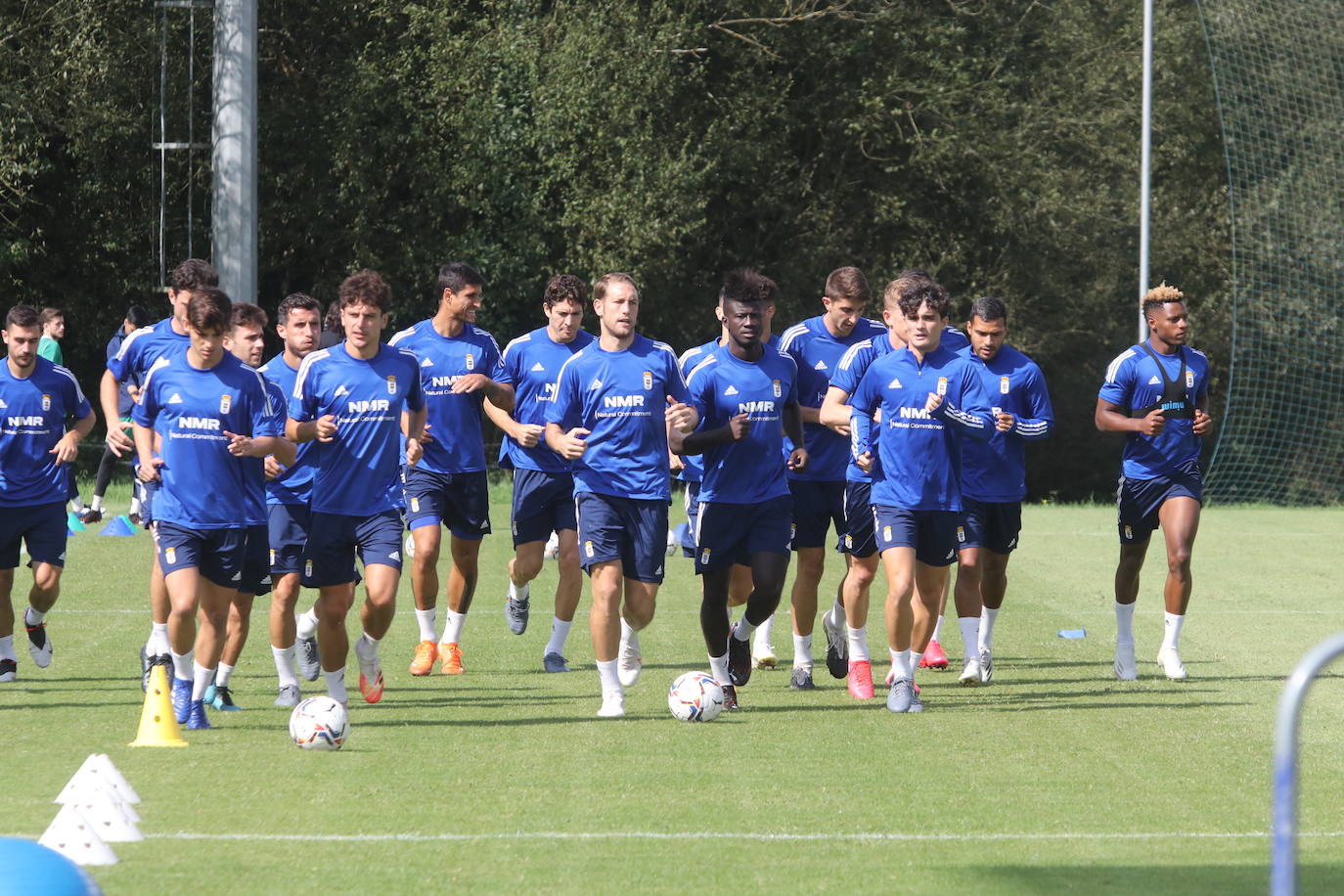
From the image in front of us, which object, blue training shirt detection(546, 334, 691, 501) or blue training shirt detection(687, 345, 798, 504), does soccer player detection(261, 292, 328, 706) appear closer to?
blue training shirt detection(546, 334, 691, 501)

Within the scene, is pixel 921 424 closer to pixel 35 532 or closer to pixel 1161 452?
pixel 1161 452

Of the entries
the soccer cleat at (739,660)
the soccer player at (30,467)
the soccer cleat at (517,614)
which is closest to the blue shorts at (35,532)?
the soccer player at (30,467)

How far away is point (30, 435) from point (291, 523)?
1896 millimetres

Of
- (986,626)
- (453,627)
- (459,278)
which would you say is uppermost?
(459,278)

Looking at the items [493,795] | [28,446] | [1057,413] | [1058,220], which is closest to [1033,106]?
[1058,220]

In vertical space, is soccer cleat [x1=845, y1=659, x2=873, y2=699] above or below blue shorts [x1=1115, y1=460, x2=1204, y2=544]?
below

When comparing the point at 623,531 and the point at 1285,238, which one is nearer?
the point at 623,531

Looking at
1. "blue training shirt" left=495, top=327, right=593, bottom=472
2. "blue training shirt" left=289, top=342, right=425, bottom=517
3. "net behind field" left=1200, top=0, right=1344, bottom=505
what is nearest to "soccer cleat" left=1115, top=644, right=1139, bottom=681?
"blue training shirt" left=495, top=327, right=593, bottom=472

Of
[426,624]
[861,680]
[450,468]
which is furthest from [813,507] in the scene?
[426,624]

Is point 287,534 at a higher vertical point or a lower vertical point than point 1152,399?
lower

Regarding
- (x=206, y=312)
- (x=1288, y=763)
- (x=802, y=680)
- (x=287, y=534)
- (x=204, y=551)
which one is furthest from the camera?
(x=802, y=680)

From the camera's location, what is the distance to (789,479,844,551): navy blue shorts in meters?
10.7

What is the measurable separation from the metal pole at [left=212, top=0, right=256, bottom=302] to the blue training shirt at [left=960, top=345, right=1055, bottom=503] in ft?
37.6

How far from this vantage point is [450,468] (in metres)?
11.1
